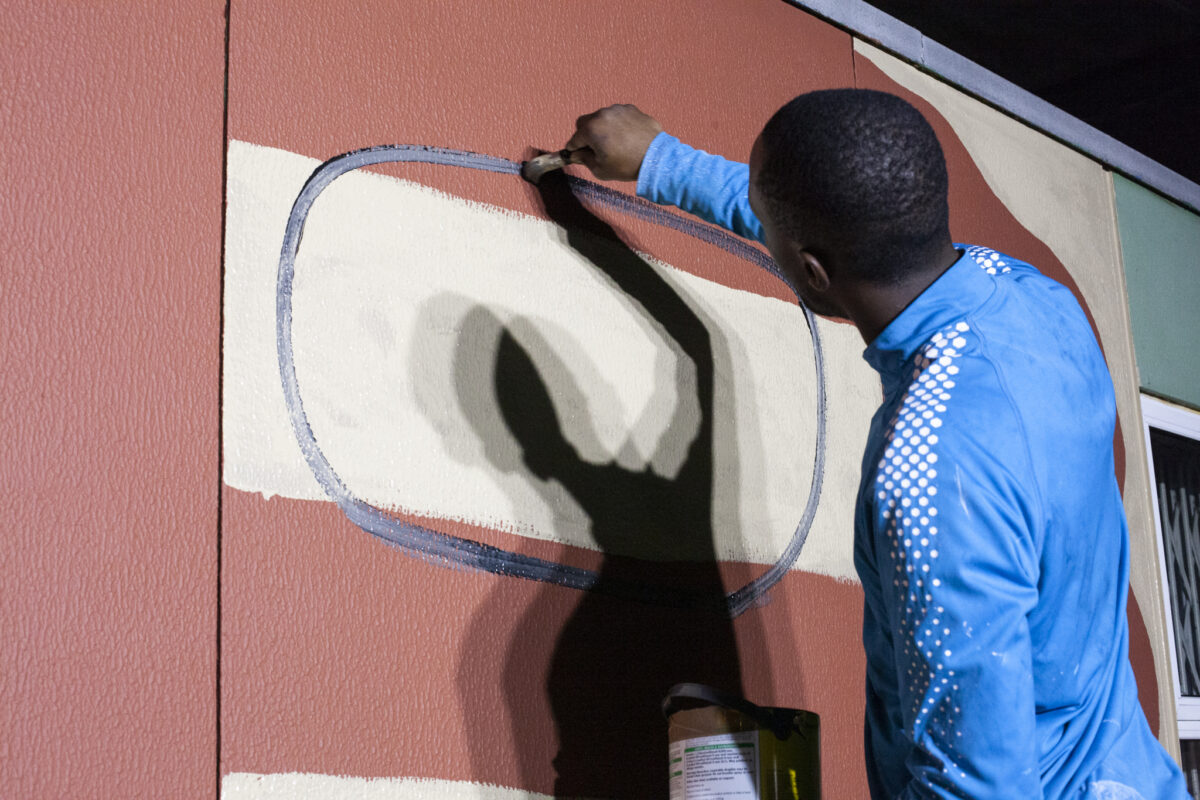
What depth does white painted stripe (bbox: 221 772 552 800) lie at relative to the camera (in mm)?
1266

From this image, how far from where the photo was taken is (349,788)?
52.7 inches

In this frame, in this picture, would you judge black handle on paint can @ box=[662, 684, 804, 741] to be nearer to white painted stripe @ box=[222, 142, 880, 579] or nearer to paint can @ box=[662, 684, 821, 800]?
paint can @ box=[662, 684, 821, 800]

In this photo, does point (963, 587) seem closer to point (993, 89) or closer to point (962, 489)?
point (962, 489)

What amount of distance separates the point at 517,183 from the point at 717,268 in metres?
0.41

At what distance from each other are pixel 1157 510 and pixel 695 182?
1.73 m

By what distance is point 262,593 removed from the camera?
4.35 ft

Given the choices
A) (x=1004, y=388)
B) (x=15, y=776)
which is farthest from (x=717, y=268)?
(x=15, y=776)

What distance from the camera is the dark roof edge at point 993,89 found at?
2260 mm

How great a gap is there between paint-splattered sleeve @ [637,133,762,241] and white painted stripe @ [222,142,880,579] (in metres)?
0.19

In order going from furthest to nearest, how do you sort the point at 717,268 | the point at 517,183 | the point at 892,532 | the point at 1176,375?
the point at 1176,375 → the point at 717,268 → the point at 517,183 → the point at 892,532

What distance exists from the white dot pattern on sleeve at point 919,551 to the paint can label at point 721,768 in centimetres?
34

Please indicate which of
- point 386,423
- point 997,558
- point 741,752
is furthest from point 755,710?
point 386,423

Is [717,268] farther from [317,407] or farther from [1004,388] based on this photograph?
[1004,388]

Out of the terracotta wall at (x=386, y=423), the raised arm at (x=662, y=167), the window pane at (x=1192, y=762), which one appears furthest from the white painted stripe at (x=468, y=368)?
the window pane at (x=1192, y=762)
